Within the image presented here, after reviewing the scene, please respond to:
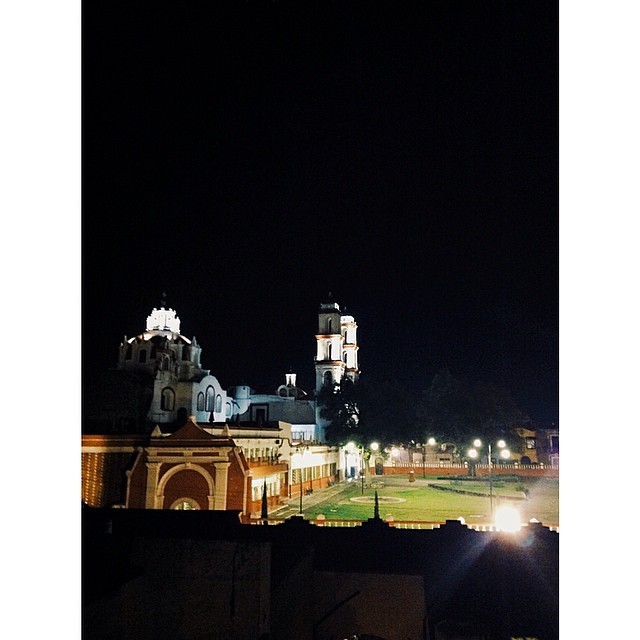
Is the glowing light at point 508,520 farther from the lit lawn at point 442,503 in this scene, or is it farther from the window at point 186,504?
the window at point 186,504

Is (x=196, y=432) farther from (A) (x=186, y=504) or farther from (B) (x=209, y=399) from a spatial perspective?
(B) (x=209, y=399)

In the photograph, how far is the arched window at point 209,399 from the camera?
15.4 m

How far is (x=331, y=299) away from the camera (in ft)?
41.1

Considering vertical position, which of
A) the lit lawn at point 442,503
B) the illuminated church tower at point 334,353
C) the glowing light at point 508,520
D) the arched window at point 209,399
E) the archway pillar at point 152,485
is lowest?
the lit lawn at point 442,503

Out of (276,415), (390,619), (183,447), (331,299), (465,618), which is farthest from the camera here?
(276,415)

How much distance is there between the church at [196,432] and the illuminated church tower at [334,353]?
3cm

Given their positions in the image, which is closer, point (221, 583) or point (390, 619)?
point (221, 583)

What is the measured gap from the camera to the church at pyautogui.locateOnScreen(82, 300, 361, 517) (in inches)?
384

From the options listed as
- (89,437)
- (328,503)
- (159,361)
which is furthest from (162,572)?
(159,361)

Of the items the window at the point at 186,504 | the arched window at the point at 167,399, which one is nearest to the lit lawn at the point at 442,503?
the window at the point at 186,504

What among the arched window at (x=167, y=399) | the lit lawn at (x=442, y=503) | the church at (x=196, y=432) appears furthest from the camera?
the arched window at (x=167, y=399)

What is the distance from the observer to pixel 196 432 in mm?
10094
